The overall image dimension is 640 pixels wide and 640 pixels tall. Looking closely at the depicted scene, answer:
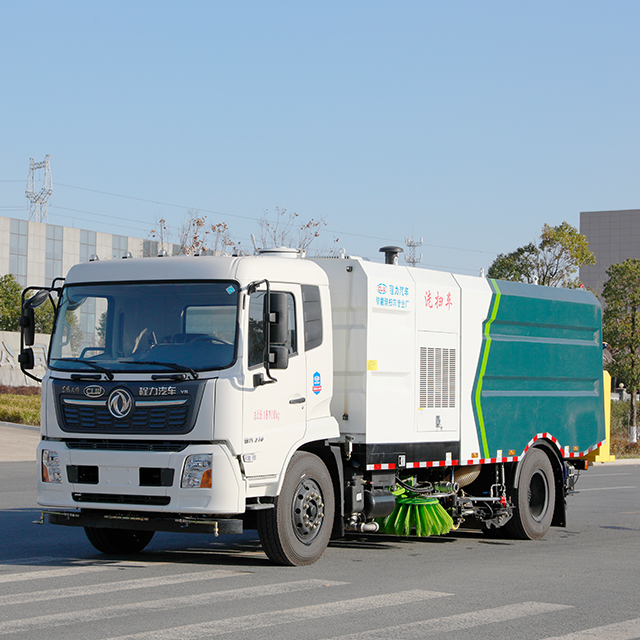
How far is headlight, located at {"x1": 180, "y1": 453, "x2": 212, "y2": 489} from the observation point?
8.54m

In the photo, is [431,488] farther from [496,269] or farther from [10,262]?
[10,262]

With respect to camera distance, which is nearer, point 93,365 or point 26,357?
point 93,365

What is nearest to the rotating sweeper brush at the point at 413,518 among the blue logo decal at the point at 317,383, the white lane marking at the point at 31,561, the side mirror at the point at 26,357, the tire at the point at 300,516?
the tire at the point at 300,516

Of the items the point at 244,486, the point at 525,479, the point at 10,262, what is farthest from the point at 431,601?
the point at 10,262

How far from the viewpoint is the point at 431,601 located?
781 centimetres

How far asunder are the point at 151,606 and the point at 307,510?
2.33 metres

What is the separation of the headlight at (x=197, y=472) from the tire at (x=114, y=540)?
188cm

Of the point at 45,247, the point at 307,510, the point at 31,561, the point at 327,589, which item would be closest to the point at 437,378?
the point at 307,510

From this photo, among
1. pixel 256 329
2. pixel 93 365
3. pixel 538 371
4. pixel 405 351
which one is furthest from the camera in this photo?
pixel 538 371

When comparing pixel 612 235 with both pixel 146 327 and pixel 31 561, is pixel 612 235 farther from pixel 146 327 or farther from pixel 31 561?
pixel 31 561

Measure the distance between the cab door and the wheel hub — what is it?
1.47 ft

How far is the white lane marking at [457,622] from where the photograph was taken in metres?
6.57

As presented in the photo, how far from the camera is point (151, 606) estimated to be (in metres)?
7.39

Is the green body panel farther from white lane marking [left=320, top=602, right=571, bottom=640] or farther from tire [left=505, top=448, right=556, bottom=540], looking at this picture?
white lane marking [left=320, top=602, right=571, bottom=640]
